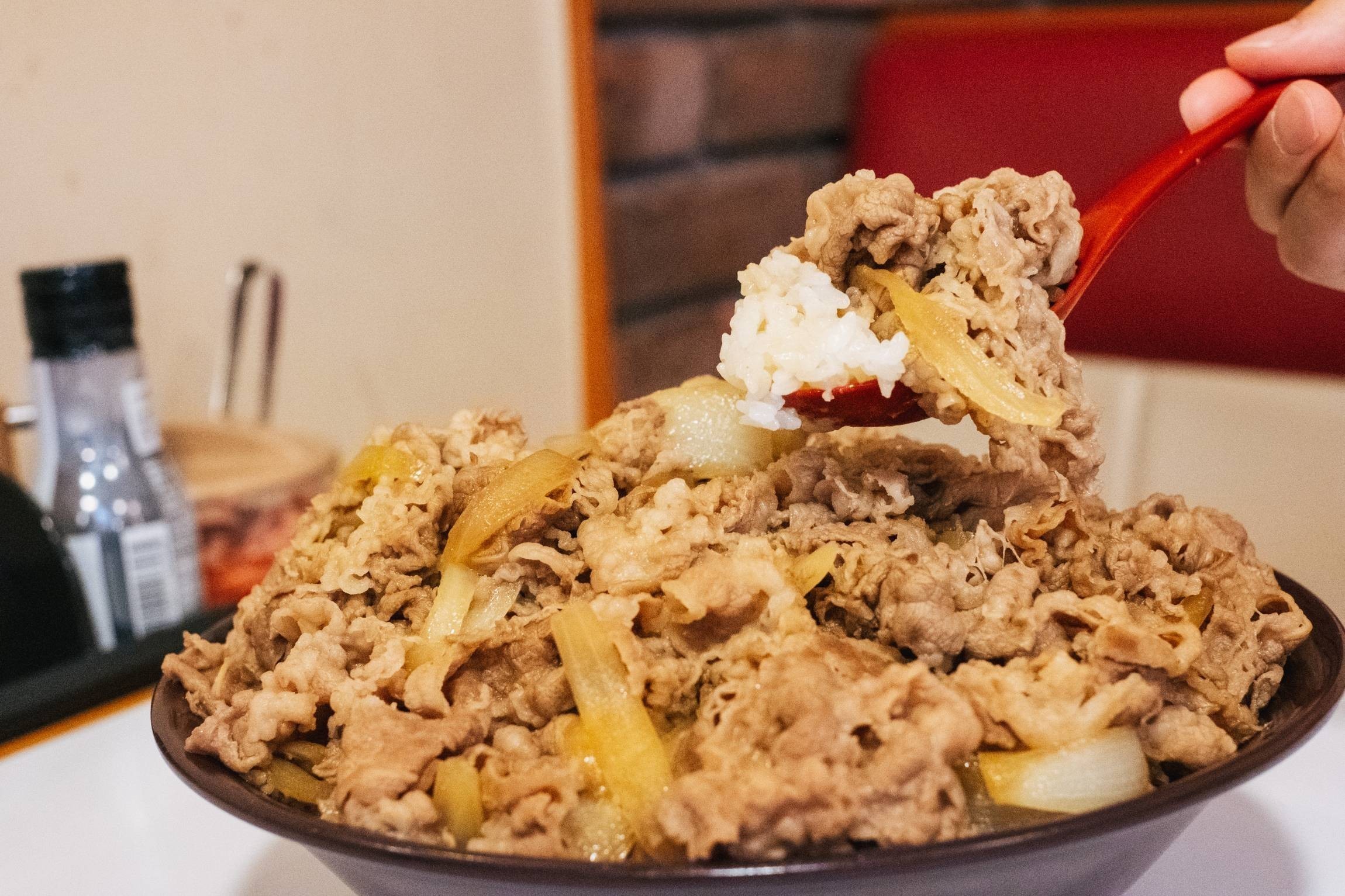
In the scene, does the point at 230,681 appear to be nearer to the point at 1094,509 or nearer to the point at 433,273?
the point at 1094,509

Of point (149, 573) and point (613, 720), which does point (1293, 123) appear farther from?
point (149, 573)

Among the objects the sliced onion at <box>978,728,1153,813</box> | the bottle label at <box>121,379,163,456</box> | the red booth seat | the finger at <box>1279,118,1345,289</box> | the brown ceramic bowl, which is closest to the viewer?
the brown ceramic bowl

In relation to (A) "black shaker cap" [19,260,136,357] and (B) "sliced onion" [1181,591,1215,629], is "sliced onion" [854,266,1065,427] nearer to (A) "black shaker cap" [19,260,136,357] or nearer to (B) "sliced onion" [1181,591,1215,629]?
(B) "sliced onion" [1181,591,1215,629]

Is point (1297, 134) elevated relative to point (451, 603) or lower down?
elevated

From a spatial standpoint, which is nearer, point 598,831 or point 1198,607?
point 598,831

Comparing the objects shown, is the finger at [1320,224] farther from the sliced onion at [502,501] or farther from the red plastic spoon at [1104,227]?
the sliced onion at [502,501]

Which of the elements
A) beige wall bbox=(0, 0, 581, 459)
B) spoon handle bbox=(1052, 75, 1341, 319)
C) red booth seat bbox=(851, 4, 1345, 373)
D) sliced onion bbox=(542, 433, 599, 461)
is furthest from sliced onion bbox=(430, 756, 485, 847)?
red booth seat bbox=(851, 4, 1345, 373)

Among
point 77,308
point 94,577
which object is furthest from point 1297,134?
point 94,577
